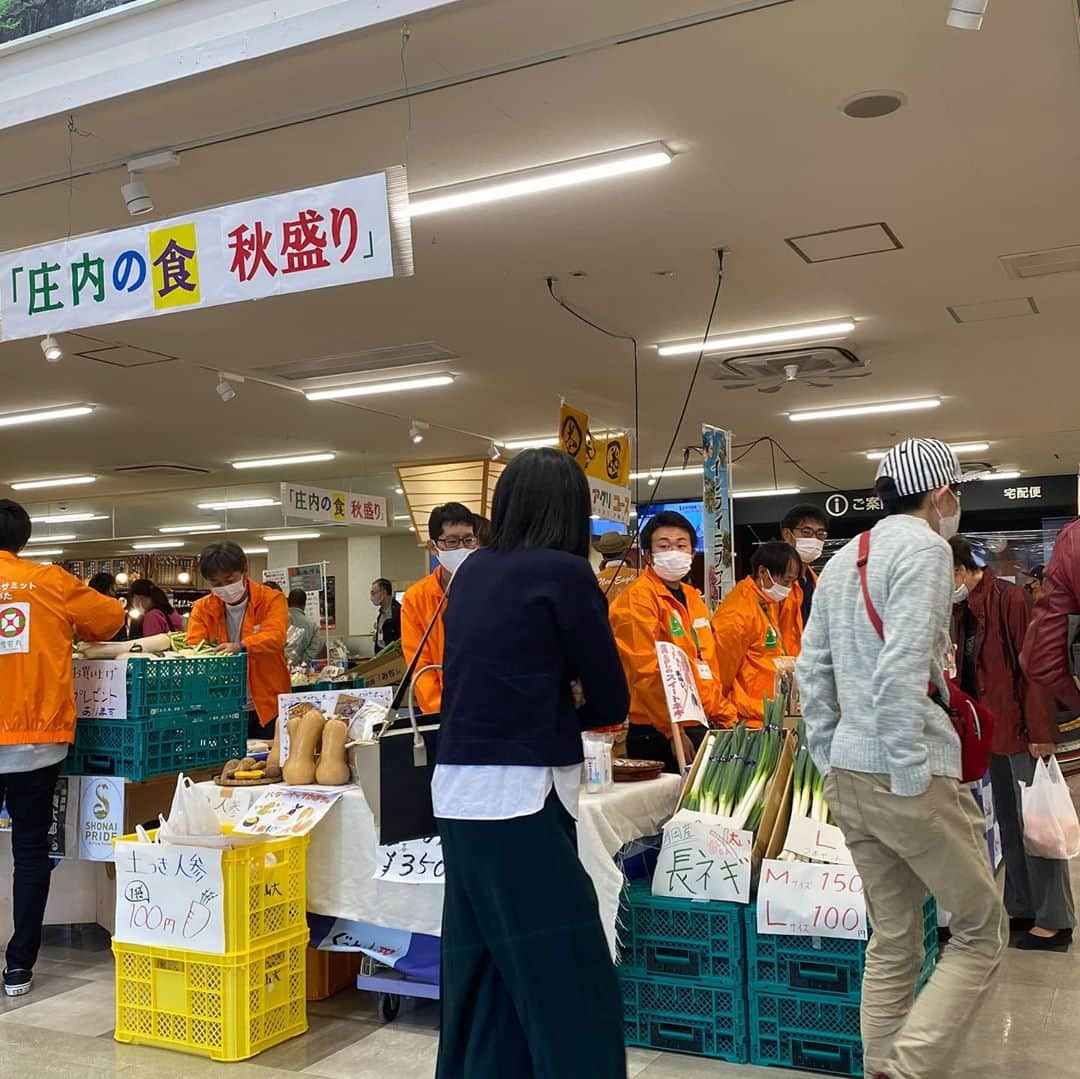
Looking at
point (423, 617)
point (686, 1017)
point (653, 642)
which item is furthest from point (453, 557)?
point (686, 1017)

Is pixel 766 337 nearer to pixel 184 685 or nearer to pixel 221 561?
pixel 221 561

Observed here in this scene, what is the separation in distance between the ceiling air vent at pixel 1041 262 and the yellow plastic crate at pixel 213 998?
17.5 feet

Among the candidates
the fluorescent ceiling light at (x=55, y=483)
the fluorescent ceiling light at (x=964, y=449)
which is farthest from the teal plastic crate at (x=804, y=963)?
the fluorescent ceiling light at (x=55, y=483)

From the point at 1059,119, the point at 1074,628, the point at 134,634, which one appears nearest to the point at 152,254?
the point at 1074,628

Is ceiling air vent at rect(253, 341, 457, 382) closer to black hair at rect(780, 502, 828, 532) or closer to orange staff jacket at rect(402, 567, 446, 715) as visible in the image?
black hair at rect(780, 502, 828, 532)

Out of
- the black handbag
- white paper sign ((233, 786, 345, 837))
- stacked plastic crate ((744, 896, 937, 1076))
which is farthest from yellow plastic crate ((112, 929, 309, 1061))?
stacked plastic crate ((744, 896, 937, 1076))

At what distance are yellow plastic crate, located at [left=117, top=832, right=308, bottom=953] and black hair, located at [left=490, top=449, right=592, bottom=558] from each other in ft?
5.49

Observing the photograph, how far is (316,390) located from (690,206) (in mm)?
4641

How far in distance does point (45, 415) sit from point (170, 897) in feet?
25.3

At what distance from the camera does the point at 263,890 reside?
3.61 m

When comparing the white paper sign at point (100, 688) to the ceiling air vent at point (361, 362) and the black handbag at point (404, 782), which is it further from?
the ceiling air vent at point (361, 362)

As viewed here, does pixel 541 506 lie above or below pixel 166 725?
above

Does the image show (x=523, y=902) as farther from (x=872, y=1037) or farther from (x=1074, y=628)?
(x=1074, y=628)

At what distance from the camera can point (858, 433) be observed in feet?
40.1
